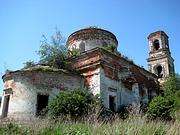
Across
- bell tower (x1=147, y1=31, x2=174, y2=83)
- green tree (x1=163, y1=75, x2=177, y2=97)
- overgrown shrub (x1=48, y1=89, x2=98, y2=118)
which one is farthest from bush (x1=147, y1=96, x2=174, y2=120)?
bell tower (x1=147, y1=31, x2=174, y2=83)

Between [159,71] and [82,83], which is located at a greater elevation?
[159,71]

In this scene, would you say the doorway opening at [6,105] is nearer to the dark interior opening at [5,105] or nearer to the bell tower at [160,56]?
the dark interior opening at [5,105]

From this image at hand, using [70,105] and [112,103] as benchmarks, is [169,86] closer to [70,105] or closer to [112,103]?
[112,103]

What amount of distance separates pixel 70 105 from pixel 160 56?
18.8 m

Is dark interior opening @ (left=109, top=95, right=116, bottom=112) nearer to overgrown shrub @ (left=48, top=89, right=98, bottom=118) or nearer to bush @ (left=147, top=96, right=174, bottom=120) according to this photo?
bush @ (left=147, top=96, right=174, bottom=120)

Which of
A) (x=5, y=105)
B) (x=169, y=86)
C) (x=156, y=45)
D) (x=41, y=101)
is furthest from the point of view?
(x=156, y=45)

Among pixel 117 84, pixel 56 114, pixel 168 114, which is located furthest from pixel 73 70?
pixel 168 114

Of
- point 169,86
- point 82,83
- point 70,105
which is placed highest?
point 169,86

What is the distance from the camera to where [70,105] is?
13.1 m

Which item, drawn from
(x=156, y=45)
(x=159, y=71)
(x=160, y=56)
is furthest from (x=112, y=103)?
(x=156, y=45)

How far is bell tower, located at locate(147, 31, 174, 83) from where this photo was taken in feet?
93.4

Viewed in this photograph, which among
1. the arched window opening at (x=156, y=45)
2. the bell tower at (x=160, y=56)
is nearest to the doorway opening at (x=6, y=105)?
the bell tower at (x=160, y=56)

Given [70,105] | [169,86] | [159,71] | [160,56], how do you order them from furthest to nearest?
[159,71] < [160,56] < [169,86] < [70,105]

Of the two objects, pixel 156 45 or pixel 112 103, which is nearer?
pixel 112 103
